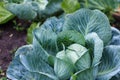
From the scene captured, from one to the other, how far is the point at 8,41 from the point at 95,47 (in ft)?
4.00

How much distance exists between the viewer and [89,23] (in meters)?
1.66

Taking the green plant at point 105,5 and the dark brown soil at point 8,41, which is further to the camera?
the green plant at point 105,5

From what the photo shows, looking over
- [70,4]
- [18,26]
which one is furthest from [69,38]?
[18,26]

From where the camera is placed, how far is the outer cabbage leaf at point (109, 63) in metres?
1.54

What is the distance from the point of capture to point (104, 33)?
5.42 feet

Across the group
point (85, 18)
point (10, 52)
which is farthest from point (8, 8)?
point (85, 18)

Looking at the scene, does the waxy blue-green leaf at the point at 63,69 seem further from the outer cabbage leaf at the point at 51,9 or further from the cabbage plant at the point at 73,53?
the outer cabbage leaf at the point at 51,9

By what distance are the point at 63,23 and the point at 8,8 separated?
97 centimetres

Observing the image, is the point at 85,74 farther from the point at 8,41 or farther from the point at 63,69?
the point at 8,41

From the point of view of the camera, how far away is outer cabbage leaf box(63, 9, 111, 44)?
1646 mm

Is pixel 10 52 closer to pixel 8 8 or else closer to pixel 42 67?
pixel 8 8

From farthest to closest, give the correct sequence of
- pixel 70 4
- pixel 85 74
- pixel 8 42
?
1. pixel 8 42
2. pixel 70 4
3. pixel 85 74

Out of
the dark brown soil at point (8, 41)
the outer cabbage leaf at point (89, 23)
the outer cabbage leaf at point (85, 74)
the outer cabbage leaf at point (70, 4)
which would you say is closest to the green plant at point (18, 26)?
the dark brown soil at point (8, 41)

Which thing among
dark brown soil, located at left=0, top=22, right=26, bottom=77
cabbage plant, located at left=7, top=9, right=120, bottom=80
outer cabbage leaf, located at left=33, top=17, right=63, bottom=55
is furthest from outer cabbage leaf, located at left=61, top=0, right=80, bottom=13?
outer cabbage leaf, located at left=33, top=17, right=63, bottom=55
